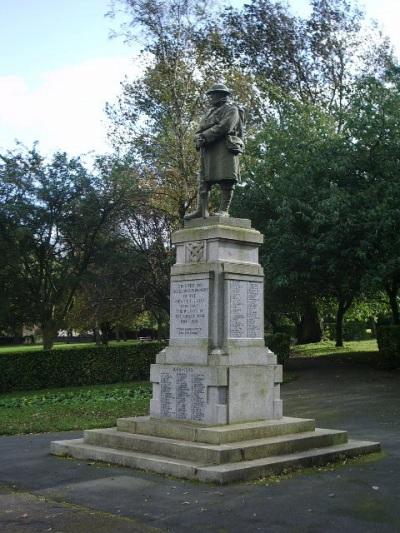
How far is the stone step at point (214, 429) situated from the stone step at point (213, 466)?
46 centimetres

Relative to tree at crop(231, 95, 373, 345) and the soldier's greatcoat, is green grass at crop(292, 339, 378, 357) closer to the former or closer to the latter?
tree at crop(231, 95, 373, 345)

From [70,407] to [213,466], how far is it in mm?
9363

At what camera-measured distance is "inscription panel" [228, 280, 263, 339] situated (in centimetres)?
1012

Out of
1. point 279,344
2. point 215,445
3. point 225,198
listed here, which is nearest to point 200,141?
point 225,198

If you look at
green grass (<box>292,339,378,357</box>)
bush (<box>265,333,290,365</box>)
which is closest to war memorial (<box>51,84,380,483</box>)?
bush (<box>265,333,290,365</box>)

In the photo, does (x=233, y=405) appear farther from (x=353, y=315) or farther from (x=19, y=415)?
(x=353, y=315)

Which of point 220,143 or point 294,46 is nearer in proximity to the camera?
point 220,143

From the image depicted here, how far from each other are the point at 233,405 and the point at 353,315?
3763 centimetres

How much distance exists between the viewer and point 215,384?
31.4 ft

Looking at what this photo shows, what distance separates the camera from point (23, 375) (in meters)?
23.3

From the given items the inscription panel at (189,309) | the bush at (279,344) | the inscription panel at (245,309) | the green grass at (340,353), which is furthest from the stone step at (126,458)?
the green grass at (340,353)

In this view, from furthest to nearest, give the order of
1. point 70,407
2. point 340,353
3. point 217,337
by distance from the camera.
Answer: point 340,353 < point 70,407 < point 217,337

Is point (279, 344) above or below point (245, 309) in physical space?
below

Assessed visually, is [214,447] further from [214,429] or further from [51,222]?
[51,222]
